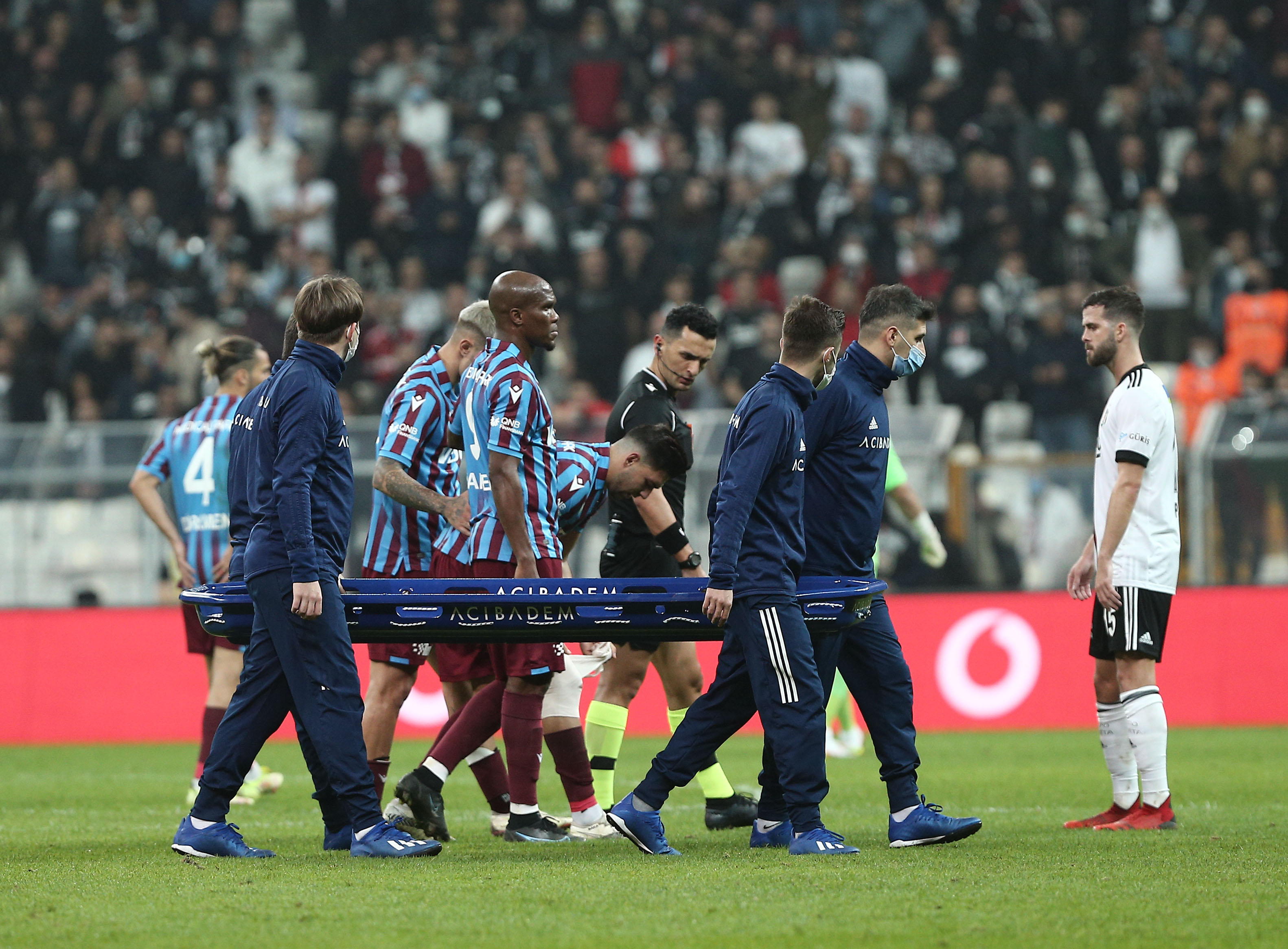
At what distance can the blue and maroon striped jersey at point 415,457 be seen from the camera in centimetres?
756

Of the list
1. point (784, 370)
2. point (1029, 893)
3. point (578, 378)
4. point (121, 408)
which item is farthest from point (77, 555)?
point (1029, 893)

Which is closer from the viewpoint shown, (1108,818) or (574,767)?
(574,767)

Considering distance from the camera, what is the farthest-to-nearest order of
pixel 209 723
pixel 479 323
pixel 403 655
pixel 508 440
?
pixel 209 723
pixel 479 323
pixel 403 655
pixel 508 440

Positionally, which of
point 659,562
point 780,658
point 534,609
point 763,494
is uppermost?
point 763,494

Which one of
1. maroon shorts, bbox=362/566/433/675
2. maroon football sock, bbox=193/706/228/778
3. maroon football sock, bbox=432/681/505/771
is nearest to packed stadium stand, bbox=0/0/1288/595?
maroon football sock, bbox=193/706/228/778

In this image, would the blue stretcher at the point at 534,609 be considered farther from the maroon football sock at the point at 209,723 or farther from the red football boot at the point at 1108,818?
the maroon football sock at the point at 209,723

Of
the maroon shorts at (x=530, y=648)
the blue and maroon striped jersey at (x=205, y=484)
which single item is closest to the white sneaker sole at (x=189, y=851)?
the maroon shorts at (x=530, y=648)

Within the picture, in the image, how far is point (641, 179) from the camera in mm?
18578

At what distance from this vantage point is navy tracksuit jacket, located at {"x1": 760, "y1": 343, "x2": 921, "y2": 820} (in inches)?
262

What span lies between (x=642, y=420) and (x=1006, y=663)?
646 cm

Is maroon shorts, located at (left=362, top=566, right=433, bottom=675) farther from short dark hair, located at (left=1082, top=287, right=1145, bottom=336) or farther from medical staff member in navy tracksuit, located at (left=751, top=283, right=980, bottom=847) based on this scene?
short dark hair, located at (left=1082, top=287, right=1145, bottom=336)

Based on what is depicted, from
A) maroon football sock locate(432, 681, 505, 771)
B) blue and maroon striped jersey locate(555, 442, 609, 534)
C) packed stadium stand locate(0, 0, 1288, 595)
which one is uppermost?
packed stadium stand locate(0, 0, 1288, 595)

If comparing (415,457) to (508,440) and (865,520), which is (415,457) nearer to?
(508,440)

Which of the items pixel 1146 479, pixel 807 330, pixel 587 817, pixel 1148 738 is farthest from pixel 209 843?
pixel 1146 479
